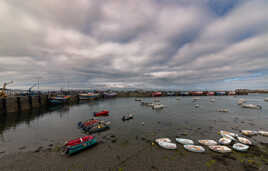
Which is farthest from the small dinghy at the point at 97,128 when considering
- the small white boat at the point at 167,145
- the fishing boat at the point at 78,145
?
the small white boat at the point at 167,145

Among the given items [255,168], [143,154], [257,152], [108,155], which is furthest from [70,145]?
[257,152]

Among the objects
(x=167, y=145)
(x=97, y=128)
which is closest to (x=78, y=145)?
(x=97, y=128)

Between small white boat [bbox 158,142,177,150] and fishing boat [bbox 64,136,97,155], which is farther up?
fishing boat [bbox 64,136,97,155]

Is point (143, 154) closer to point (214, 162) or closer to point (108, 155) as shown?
point (108, 155)

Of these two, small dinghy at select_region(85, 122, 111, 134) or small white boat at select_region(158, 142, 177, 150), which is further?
small dinghy at select_region(85, 122, 111, 134)

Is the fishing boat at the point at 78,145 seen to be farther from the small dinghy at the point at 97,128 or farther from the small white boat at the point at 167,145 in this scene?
the small white boat at the point at 167,145

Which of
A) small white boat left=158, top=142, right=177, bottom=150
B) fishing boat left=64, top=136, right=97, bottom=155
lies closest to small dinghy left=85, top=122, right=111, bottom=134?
fishing boat left=64, top=136, right=97, bottom=155

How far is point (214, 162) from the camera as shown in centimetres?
1014

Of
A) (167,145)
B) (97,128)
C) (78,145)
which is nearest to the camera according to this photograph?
(78,145)

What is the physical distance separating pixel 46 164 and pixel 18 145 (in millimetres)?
7646

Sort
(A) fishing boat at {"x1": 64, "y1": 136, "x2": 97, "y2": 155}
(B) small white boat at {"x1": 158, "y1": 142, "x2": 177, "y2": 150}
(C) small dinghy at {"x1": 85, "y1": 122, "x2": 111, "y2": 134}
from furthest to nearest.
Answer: (C) small dinghy at {"x1": 85, "y1": 122, "x2": 111, "y2": 134}, (B) small white boat at {"x1": 158, "y1": 142, "x2": 177, "y2": 150}, (A) fishing boat at {"x1": 64, "y1": 136, "x2": 97, "y2": 155}

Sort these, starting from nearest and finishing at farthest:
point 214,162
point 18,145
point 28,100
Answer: point 214,162
point 18,145
point 28,100

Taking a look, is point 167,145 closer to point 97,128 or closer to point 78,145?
point 78,145

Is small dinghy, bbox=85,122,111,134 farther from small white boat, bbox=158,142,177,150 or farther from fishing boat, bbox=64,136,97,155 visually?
small white boat, bbox=158,142,177,150
